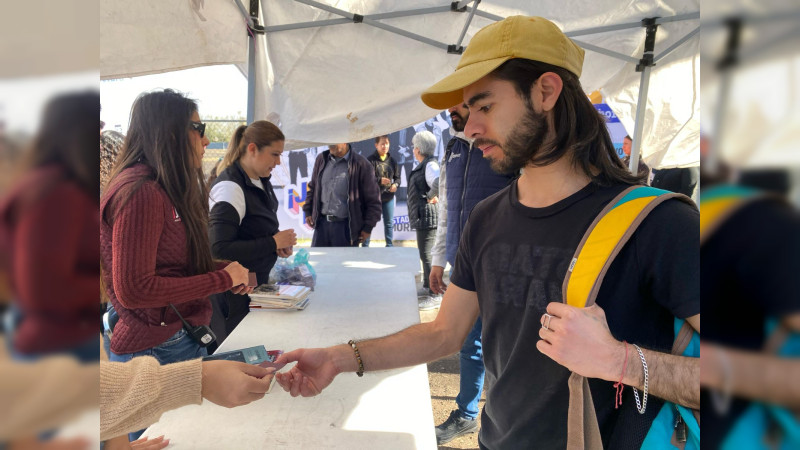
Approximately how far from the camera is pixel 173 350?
199cm

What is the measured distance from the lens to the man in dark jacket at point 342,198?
5570mm

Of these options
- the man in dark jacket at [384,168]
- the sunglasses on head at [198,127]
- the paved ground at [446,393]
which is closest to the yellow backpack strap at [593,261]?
the sunglasses on head at [198,127]

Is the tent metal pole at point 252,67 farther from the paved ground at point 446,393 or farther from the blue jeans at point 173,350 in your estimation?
the paved ground at point 446,393

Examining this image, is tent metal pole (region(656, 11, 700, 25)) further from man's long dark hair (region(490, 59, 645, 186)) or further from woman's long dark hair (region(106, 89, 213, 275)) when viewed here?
woman's long dark hair (region(106, 89, 213, 275))

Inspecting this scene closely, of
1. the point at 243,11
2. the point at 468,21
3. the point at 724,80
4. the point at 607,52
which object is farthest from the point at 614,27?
the point at 724,80

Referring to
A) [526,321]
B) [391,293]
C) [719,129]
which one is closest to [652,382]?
[526,321]

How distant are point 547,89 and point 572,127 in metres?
0.14

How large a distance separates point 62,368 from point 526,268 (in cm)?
122

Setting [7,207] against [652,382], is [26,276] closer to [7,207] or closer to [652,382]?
[7,207]

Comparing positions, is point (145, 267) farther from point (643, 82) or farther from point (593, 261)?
point (643, 82)

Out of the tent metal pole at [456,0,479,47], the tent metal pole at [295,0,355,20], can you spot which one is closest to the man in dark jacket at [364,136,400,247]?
the tent metal pole at [456,0,479,47]

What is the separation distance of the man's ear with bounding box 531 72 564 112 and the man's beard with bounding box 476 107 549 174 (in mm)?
35

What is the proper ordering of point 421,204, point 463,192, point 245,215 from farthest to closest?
point 421,204 → point 463,192 → point 245,215

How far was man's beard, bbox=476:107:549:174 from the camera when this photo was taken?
1.41 metres
